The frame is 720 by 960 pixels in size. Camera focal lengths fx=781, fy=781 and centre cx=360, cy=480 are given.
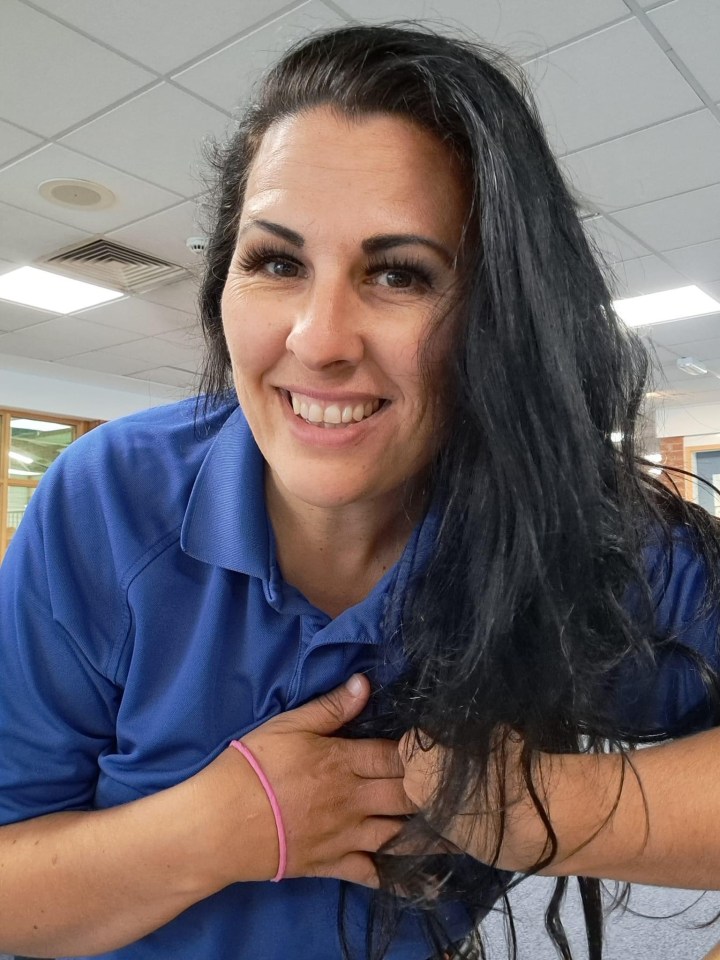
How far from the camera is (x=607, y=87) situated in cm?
297

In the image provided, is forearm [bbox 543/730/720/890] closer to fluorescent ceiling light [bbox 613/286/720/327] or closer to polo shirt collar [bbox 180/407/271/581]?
polo shirt collar [bbox 180/407/271/581]

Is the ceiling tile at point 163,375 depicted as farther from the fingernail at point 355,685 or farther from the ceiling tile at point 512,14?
the fingernail at point 355,685

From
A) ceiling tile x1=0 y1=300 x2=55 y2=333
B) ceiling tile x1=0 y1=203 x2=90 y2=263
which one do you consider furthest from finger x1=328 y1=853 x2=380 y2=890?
ceiling tile x1=0 y1=300 x2=55 y2=333

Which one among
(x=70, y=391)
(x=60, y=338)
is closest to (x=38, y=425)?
(x=70, y=391)

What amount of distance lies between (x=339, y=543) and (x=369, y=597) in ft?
0.40

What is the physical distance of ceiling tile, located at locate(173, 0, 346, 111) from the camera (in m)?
2.53

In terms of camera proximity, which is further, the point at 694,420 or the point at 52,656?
the point at 694,420

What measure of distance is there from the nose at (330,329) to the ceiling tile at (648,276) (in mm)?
4312

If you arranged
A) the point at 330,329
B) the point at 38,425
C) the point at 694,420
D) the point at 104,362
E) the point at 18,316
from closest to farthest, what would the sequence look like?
the point at 330,329
the point at 18,316
the point at 104,362
the point at 38,425
the point at 694,420

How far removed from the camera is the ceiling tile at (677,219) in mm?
4012

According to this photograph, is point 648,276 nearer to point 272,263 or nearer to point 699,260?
point 699,260

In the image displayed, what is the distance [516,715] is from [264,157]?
748 mm

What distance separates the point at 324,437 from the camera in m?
0.93

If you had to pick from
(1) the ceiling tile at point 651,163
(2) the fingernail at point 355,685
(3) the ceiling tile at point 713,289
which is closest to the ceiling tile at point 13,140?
(1) the ceiling tile at point 651,163
